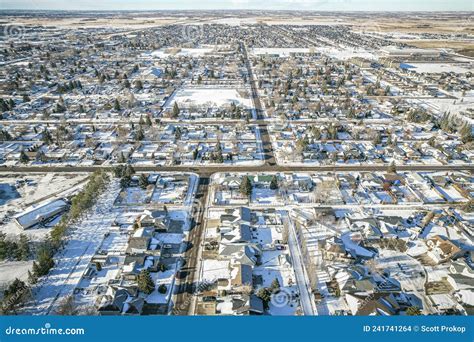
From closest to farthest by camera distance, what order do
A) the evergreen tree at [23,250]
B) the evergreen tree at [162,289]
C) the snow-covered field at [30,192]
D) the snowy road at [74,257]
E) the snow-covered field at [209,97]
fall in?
the snowy road at [74,257] → the evergreen tree at [162,289] → the evergreen tree at [23,250] → the snow-covered field at [30,192] → the snow-covered field at [209,97]

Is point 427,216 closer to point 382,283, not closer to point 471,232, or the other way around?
point 471,232

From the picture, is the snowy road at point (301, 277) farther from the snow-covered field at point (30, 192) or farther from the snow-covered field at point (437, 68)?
the snow-covered field at point (437, 68)

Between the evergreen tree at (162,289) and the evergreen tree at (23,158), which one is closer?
the evergreen tree at (162,289)

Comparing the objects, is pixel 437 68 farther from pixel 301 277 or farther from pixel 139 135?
pixel 301 277

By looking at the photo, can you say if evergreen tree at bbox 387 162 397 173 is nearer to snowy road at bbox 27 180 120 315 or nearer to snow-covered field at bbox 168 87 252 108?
snow-covered field at bbox 168 87 252 108

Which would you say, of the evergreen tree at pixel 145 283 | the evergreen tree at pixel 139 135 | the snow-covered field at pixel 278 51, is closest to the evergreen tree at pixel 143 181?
the evergreen tree at pixel 139 135

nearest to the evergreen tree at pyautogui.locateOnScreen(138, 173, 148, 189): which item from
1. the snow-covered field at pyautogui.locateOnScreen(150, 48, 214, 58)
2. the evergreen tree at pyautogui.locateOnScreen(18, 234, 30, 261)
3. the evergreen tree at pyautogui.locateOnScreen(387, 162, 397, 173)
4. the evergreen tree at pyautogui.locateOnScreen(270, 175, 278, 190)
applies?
the evergreen tree at pyautogui.locateOnScreen(18, 234, 30, 261)
